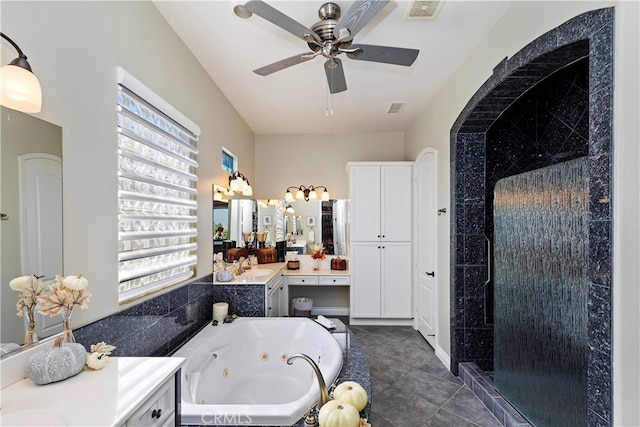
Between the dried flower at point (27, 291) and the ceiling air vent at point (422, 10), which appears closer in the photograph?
the dried flower at point (27, 291)

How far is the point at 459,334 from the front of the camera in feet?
9.05

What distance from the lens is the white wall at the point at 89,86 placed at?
1.20 meters

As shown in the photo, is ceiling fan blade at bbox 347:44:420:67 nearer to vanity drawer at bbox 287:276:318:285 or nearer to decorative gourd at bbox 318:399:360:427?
decorative gourd at bbox 318:399:360:427

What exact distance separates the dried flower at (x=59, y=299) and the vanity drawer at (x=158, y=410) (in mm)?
463

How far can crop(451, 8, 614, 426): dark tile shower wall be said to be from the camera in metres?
1.24

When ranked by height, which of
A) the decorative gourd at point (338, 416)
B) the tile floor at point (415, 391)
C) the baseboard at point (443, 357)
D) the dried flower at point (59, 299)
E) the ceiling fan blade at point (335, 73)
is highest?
the ceiling fan blade at point (335, 73)

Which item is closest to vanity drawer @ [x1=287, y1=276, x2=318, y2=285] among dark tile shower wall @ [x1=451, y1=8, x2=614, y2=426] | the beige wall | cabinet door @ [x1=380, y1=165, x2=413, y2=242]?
cabinet door @ [x1=380, y1=165, x2=413, y2=242]

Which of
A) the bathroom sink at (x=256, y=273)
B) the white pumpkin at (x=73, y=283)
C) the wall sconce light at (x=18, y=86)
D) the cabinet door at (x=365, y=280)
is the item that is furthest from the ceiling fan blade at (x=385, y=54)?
the cabinet door at (x=365, y=280)

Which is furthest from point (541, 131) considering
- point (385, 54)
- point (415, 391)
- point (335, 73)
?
point (415, 391)

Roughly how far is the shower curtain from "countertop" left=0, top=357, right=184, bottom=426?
6.50 feet

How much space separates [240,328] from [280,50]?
242 centimetres

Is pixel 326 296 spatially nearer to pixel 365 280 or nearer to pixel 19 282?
pixel 365 280

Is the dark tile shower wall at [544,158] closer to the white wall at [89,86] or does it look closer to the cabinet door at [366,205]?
the cabinet door at [366,205]

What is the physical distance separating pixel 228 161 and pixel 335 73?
6.16 feet
